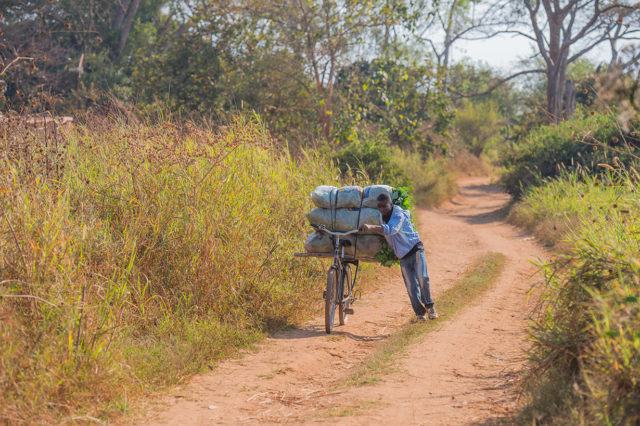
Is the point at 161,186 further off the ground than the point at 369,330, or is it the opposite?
the point at 161,186

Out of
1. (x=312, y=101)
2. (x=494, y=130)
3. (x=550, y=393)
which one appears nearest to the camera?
(x=550, y=393)

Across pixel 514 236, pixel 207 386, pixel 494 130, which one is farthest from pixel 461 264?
pixel 494 130

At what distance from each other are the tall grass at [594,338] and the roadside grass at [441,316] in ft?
4.70

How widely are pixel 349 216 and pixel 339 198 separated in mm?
249

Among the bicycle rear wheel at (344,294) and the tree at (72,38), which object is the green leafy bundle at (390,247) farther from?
the tree at (72,38)

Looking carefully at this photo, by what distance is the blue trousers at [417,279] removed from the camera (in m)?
7.47

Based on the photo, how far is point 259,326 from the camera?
23.7 feet

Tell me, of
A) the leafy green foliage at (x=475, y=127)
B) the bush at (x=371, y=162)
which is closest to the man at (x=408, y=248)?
the bush at (x=371, y=162)

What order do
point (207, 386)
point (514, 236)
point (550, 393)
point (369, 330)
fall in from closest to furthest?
1. point (550, 393)
2. point (207, 386)
3. point (369, 330)
4. point (514, 236)

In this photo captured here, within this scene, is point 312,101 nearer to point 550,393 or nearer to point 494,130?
point 550,393

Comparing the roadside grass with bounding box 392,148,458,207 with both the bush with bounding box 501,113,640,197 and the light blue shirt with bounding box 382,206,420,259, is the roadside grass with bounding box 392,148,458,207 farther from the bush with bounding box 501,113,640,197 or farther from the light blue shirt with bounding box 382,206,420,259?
the light blue shirt with bounding box 382,206,420,259

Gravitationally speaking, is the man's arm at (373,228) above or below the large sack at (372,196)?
below

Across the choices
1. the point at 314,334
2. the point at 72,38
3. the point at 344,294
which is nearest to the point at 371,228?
the point at 344,294

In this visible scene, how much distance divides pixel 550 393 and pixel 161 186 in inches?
186
